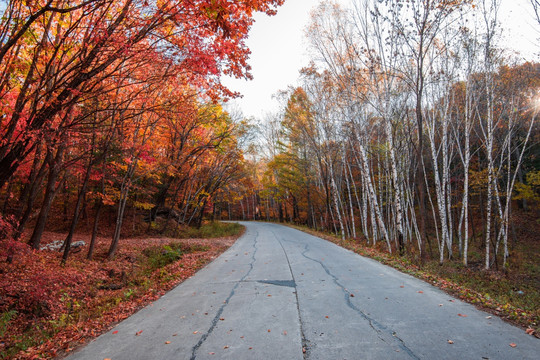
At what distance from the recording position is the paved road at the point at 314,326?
2.87m

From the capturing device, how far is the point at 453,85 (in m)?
12.2

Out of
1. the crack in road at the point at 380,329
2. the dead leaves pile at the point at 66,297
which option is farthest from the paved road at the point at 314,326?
the dead leaves pile at the point at 66,297

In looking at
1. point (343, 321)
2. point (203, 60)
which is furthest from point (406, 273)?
point (203, 60)

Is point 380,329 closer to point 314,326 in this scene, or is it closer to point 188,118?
point 314,326

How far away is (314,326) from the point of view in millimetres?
3512

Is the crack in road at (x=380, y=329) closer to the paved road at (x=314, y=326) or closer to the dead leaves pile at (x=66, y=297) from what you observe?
the paved road at (x=314, y=326)

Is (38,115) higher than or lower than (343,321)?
higher

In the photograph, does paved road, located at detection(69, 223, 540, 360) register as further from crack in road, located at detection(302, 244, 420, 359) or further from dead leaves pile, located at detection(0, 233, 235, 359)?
dead leaves pile, located at detection(0, 233, 235, 359)

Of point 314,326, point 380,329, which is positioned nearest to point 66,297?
point 314,326

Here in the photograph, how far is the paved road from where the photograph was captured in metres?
2.87

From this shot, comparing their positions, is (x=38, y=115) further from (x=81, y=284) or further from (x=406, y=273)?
(x=406, y=273)

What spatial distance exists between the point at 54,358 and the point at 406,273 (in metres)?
6.86

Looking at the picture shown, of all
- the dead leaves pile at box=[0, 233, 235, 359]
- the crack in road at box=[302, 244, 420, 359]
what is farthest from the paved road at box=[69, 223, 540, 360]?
the dead leaves pile at box=[0, 233, 235, 359]

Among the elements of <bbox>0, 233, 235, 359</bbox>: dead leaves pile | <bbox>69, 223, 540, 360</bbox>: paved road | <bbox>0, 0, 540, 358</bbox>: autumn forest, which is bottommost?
<bbox>0, 233, 235, 359</bbox>: dead leaves pile
